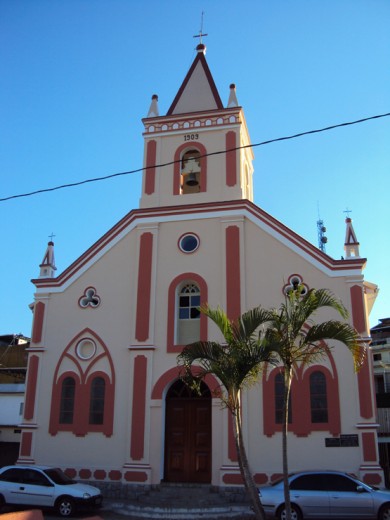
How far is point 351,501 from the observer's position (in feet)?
49.2

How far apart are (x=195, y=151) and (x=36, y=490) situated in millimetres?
14076

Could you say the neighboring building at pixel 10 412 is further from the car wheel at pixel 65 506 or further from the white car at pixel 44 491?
the car wheel at pixel 65 506

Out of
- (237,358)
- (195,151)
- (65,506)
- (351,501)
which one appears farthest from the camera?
(195,151)

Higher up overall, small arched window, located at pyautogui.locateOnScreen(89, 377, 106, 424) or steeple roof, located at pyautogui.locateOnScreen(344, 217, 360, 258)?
steeple roof, located at pyautogui.locateOnScreen(344, 217, 360, 258)

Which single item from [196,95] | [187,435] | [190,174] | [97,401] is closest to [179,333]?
[187,435]

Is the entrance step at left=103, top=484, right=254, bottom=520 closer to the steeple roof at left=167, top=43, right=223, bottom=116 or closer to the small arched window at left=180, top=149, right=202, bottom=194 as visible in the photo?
the small arched window at left=180, top=149, right=202, bottom=194

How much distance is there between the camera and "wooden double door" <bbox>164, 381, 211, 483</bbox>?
19.3m

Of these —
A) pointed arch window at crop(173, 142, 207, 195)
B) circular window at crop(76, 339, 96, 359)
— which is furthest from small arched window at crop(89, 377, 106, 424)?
pointed arch window at crop(173, 142, 207, 195)

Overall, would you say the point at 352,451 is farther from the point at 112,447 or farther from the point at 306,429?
the point at 112,447

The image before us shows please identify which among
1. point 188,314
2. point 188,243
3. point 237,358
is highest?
point 188,243

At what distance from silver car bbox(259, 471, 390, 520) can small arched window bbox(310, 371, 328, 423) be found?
309 cm

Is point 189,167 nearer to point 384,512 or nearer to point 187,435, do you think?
point 187,435

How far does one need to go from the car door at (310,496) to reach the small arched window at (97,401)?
310 inches

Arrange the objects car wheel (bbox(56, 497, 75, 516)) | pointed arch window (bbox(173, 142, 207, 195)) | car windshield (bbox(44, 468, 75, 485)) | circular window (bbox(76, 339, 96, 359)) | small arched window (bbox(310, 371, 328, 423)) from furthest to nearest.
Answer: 1. pointed arch window (bbox(173, 142, 207, 195))
2. circular window (bbox(76, 339, 96, 359))
3. small arched window (bbox(310, 371, 328, 423))
4. car windshield (bbox(44, 468, 75, 485))
5. car wheel (bbox(56, 497, 75, 516))
